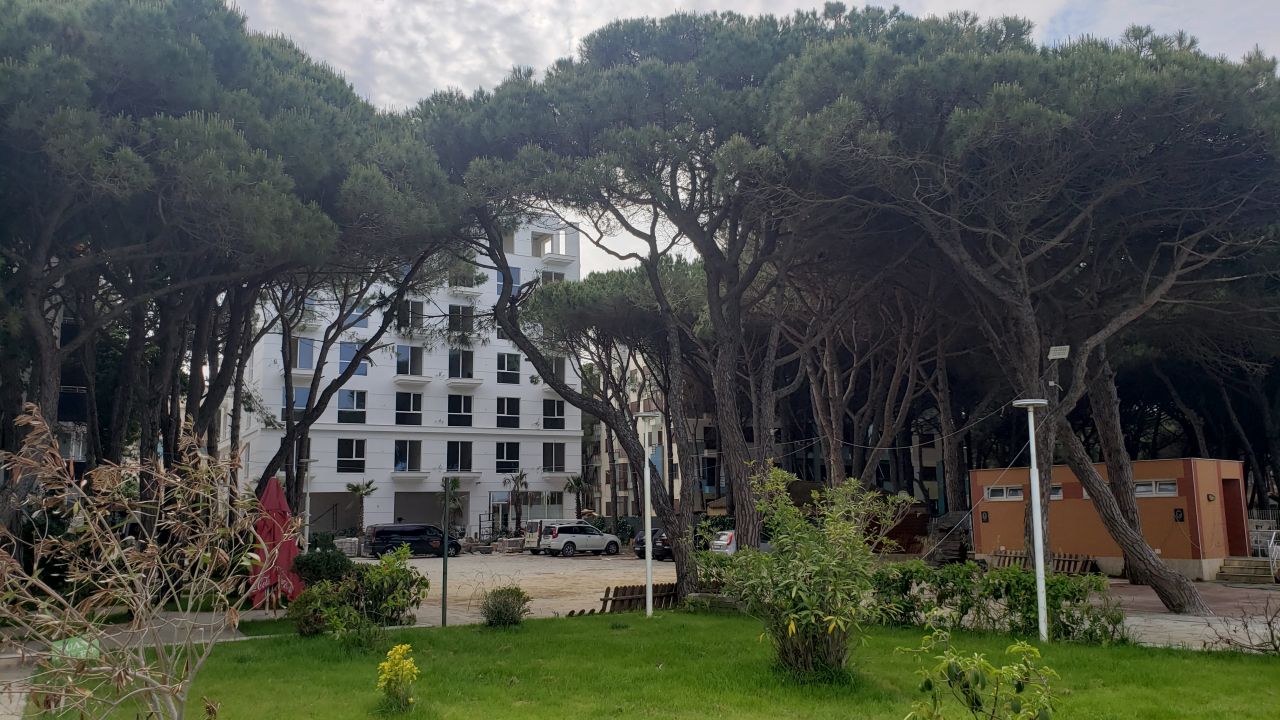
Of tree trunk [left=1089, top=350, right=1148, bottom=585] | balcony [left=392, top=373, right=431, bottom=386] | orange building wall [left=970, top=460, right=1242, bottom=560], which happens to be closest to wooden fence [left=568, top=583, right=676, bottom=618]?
tree trunk [left=1089, top=350, right=1148, bottom=585]

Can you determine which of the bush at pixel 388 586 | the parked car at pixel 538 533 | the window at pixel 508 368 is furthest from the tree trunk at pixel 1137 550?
the window at pixel 508 368

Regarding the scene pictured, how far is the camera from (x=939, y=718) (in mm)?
4441

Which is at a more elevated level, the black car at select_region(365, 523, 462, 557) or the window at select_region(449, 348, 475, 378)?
the window at select_region(449, 348, 475, 378)

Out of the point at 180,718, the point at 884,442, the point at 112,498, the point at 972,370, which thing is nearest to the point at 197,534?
the point at 112,498

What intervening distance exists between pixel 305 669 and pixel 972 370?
75.1ft

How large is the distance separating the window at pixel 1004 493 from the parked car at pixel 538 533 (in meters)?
17.8

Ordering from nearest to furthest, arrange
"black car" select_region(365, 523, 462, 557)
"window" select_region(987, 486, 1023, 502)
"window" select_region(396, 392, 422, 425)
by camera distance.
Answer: "window" select_region(987, 486, 1023, 502)
"black car" select_region(365, 523, 462, 557)
"window" select_region(396, 392, 422, 425)

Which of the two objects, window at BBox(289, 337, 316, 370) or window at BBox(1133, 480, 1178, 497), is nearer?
window at BBox(1133, 480, 1178, 497)

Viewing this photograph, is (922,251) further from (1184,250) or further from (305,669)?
(305,669)

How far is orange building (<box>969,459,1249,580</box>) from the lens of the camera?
20844 millimetres

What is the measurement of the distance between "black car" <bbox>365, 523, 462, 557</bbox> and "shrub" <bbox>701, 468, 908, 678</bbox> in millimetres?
28098

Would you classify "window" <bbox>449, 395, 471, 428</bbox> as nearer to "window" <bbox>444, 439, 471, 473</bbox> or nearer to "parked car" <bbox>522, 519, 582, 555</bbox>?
"window" <bbox>444, 439, 471, 473</bbox>

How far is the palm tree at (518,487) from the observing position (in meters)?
44.2

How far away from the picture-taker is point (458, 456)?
44125 millimetres
